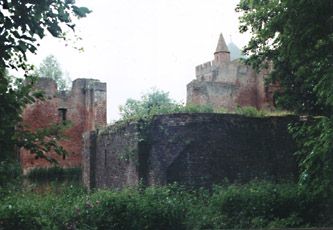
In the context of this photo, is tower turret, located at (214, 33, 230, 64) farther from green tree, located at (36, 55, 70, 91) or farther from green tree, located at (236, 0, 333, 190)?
green tree, located at (236, 0, 333, 190)

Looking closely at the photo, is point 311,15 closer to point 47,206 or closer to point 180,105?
point 47,206

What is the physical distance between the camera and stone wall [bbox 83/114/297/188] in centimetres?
1564

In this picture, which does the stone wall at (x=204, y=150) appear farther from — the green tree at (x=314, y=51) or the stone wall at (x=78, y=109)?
the stone wall at (x=78, y=109)

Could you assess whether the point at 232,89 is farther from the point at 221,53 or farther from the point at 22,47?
the point at 22,47

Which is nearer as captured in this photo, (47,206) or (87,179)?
(47,206)

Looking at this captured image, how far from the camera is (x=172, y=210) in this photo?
10203 millimetres

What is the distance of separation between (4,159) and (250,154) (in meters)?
13.3

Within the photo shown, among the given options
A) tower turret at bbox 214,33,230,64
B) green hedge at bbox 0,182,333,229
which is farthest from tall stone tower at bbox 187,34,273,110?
green hedge at bbox 0,182,333,229

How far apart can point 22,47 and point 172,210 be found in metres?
6.66

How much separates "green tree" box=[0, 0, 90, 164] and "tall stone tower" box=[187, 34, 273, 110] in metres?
24.3

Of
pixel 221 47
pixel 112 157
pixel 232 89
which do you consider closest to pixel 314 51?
pixel 112 157

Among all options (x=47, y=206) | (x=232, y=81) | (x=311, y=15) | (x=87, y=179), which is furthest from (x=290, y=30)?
(x=232, y=81)

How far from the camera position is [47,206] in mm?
10219

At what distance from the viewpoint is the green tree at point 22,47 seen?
4.14m
